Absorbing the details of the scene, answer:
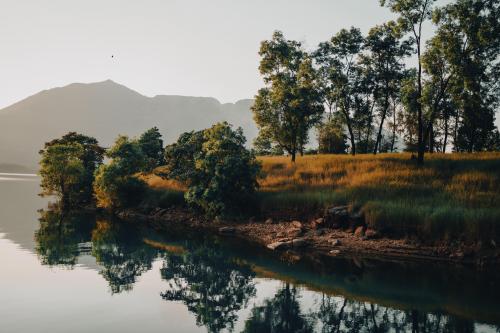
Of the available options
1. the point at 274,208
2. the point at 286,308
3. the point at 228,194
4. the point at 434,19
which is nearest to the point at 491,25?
the point at 434,19

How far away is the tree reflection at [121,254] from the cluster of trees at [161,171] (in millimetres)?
8747

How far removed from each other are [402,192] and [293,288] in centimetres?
1913

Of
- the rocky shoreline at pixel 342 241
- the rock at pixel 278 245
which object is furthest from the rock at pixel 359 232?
the rock at pixel 278 245

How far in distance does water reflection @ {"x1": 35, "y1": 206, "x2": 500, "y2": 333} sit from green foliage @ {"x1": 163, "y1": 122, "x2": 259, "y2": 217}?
786 centimetres

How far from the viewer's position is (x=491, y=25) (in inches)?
1475

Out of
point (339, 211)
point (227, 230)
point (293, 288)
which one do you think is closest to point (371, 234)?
point (339, 211)

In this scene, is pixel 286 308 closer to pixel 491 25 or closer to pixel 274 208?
pixel 274 208

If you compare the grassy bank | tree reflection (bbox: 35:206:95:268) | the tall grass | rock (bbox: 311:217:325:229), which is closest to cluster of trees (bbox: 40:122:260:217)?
the grassy bank

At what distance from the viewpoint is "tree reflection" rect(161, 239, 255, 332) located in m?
17.6

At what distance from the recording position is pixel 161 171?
201 ft

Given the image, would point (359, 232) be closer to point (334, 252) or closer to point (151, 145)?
point (334, 252)

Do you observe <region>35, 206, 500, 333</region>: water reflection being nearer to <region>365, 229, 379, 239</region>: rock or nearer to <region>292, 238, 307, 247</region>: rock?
<region>292, 238, 307, 247</region>: rock

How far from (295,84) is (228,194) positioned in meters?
17.3

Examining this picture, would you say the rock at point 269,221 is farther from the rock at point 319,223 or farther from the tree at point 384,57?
the tree at point 384,57
